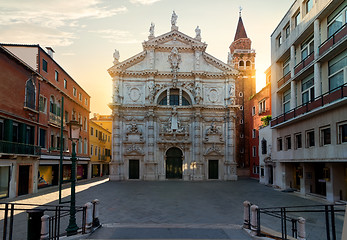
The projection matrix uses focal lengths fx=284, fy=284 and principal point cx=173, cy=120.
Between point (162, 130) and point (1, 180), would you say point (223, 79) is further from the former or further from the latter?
point (1, 180)

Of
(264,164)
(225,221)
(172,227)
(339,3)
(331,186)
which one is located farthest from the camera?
(264,164)

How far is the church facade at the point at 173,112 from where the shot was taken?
1566 inches

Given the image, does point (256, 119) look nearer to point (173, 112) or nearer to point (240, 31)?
point (173, 112)

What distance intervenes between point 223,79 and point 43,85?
981 inches

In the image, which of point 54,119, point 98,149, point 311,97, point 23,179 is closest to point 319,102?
point 311,97

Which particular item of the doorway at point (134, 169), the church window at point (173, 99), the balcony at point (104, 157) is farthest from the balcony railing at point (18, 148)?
the balcony at point (104, 157)

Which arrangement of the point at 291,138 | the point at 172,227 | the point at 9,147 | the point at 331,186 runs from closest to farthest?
the point at 172,227 < the point at 331,186 < the point at 9,147 < the point at 291,138

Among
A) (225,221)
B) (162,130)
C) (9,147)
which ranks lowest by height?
(225,221)

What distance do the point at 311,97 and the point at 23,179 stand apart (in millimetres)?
24206

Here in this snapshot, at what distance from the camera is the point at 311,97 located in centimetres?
2195

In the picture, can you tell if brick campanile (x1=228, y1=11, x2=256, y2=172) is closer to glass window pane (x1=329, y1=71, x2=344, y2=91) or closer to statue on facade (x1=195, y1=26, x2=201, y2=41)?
statue on facade (x1=195, y1=26, x2=201, y2=41)

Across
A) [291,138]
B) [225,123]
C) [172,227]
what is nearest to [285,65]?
[291,138]

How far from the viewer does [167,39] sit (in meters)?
41.9

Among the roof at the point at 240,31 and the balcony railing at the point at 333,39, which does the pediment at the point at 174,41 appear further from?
the balcony railing at the point at 333,39
